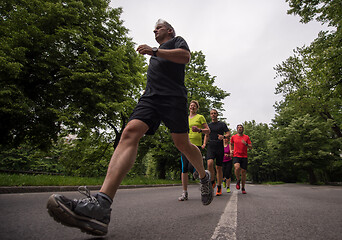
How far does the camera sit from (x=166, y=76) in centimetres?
230

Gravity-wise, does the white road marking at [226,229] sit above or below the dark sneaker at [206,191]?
below

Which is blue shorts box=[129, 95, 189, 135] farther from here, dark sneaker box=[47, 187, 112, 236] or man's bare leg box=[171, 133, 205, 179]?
dark sneaker box=[47, 187, 112, 236]

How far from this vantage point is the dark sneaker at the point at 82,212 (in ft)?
4.65

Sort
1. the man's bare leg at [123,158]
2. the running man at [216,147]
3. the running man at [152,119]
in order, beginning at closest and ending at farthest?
1. the running man at [152,119]
2. the man's bare leg at [123,158]
3. the running man at [216,147]

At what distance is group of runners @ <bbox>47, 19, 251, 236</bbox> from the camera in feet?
4.81

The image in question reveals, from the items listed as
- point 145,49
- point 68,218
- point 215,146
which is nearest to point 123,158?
point 68,218

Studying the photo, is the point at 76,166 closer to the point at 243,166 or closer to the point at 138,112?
the point at 243,166

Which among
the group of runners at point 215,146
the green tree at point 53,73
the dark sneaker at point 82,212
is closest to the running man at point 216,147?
A: the group of runners at point 215,146

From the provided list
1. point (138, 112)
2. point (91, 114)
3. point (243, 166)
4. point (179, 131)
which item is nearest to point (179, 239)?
point (179, 131)

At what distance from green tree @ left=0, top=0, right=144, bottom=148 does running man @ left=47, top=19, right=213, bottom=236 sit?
840cm

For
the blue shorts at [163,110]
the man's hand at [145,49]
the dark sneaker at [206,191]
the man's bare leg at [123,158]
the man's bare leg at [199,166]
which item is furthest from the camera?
the dark sneaker at [206,191]

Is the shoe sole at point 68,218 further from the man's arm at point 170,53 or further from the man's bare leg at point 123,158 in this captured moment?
the man's arm at point 170,53

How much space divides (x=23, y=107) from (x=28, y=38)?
3381 mm

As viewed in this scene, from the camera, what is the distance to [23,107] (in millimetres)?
8836
